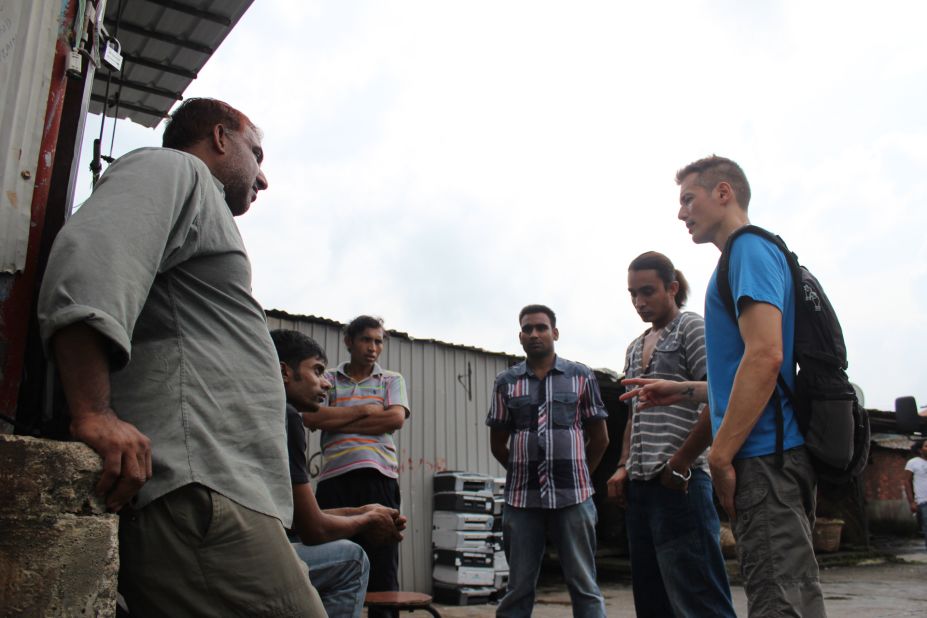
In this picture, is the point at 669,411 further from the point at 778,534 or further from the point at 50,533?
the point at 50,533

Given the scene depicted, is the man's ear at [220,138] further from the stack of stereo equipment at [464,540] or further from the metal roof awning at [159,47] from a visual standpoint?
the stack of stereo equipment at [464,540]

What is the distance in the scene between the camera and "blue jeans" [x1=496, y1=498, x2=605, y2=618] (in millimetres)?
3914

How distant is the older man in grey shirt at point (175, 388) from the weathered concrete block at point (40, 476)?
0.14 feet

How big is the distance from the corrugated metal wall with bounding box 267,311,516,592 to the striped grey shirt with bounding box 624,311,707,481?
473 cm

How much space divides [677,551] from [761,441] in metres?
1.09

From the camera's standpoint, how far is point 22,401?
155cm

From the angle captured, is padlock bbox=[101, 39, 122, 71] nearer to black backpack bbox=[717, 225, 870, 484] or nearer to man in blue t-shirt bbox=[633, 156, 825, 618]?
man in blue t-shirt bbox=[633, 156, 825, 618]

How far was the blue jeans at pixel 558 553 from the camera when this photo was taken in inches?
154

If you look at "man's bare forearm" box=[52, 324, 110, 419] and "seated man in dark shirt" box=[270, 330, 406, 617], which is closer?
"man's bare forearm" box=[52, 324, 110, 419]

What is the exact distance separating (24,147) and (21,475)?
0.78 m

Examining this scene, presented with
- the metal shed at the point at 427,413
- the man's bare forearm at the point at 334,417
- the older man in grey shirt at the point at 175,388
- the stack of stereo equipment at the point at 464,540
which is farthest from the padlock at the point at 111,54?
the stack of stereo equipment at the point at 464,540

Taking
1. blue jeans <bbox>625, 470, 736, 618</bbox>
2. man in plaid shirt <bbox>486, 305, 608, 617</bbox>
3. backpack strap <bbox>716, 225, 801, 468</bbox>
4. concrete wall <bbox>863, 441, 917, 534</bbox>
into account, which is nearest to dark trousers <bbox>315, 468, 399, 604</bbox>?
man in plaid shirt <bbox>486, 305, 608, 617</bbox>

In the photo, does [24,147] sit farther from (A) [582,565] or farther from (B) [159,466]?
(A) [582,565]

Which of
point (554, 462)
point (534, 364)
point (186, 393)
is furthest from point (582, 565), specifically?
point (186, 393)
